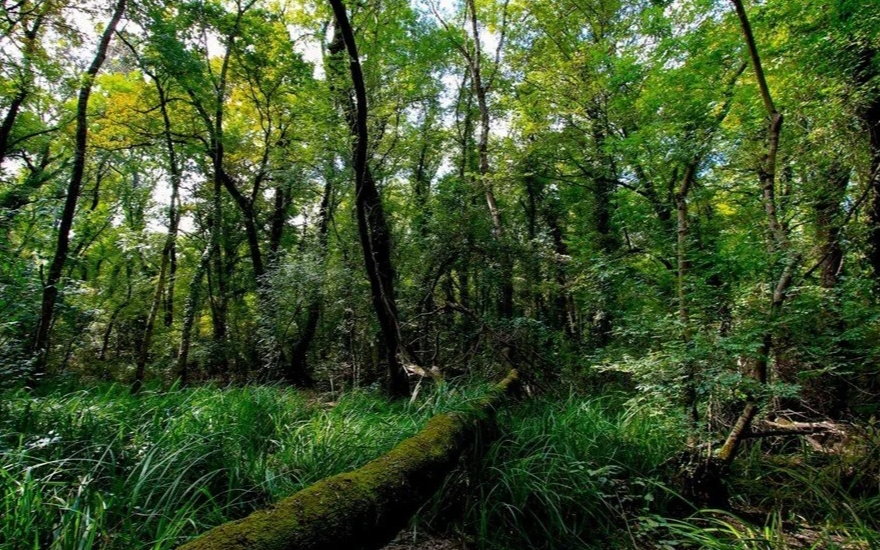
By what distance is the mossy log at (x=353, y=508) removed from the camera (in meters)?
1.38

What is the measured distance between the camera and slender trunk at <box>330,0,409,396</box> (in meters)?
4.50

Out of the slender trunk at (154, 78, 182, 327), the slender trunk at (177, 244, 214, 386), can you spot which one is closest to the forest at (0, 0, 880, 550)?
the slender trunk at (154, 78, 182, 327)

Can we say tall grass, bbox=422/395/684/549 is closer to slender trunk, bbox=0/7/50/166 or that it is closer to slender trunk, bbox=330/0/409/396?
slender trunk, bbox=330/0/409/396

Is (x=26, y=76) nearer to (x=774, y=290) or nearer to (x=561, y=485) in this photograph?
(x=561, y=485)

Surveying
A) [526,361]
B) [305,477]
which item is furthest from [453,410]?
[526,361]

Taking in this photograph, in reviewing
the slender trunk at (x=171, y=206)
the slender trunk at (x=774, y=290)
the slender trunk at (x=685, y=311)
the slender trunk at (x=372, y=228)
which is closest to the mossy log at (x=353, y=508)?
the slender trunk at (x=685, y=311)

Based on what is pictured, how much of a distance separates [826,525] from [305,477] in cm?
381

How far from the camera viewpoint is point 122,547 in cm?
196

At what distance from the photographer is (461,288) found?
9.96 m

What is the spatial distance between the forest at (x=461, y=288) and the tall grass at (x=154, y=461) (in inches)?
1.2

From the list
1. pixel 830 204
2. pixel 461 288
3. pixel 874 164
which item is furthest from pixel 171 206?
pixel 874 164

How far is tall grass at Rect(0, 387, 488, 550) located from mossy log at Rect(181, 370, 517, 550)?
0.83 metres

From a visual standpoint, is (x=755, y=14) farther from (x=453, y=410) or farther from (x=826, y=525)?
(x=453, y=410)

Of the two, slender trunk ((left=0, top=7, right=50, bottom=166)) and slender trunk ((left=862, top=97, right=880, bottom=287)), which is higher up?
slender trunk ((left=0, top=7, right=50, bottom=166))
